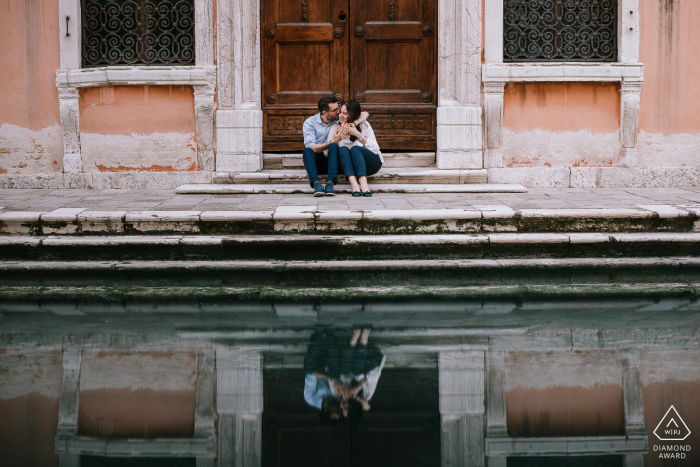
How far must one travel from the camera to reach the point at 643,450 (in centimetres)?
242

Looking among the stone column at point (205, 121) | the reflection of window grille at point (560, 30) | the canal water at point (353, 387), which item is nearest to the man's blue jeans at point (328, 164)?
the stone column at point (205, 121)

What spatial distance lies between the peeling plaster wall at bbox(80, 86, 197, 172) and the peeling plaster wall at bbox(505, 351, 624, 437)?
20.8ft

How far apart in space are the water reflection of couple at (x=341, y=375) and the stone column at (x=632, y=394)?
91 cm

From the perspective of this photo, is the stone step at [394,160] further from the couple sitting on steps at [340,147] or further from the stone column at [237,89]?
the couple sitting on steps at [340,147]

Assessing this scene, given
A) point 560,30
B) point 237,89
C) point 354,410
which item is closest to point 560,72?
point 560,30

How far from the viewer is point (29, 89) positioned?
29.5 feet

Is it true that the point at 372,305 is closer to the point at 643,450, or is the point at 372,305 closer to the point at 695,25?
the point at 643,450

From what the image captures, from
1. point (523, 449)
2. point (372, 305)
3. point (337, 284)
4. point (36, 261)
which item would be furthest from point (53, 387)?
point (36, 261)

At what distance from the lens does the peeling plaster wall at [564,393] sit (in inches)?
102

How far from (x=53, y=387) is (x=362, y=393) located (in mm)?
1218

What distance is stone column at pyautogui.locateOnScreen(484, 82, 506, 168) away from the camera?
28.8 feet

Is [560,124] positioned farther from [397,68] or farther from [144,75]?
[144,75]

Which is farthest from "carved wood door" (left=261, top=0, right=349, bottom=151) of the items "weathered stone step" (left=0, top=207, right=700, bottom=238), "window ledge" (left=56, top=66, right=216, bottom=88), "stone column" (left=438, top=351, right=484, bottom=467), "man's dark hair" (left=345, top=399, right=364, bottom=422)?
"man's dark hair" (left=345, top=399, right=364, bottom=422)

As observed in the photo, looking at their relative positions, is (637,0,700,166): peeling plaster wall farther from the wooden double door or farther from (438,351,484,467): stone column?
(438,351,484,467): stone column
